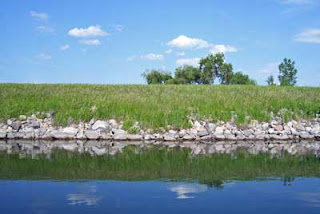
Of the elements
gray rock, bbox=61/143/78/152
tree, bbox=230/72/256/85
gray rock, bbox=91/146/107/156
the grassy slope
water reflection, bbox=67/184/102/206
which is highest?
tree, bbox=230/72/256/85

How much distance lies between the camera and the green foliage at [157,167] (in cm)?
1147

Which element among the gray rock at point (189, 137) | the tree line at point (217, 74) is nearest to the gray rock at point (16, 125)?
the gray rock at point (189, 137)

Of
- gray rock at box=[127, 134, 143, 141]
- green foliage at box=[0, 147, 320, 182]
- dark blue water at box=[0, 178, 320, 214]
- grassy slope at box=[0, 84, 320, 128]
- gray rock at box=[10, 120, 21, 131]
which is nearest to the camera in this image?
dark blue water at box=[0, 178, 320, 214]

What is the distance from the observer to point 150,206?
831cm

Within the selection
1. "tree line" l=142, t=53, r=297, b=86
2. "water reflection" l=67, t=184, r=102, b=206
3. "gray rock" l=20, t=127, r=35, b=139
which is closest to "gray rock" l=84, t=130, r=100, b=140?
"gray rock" l=20, t=127, r=35, b=139

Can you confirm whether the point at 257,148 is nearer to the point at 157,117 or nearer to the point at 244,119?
the point at 244,119

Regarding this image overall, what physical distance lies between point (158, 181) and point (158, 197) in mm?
1797

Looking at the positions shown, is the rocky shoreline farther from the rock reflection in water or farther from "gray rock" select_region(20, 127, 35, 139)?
the rock reflection in water

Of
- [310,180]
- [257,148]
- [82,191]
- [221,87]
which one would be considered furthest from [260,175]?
[221,87]

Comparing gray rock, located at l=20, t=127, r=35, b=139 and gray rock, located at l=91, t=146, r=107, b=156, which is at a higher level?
gray rock, located at l=20, t=127, r=35, b=139

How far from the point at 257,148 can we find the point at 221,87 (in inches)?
589

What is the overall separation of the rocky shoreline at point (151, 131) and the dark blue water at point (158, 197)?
1102cm

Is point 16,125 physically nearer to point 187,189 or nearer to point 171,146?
point 171,146

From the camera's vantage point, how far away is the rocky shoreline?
21812mm
